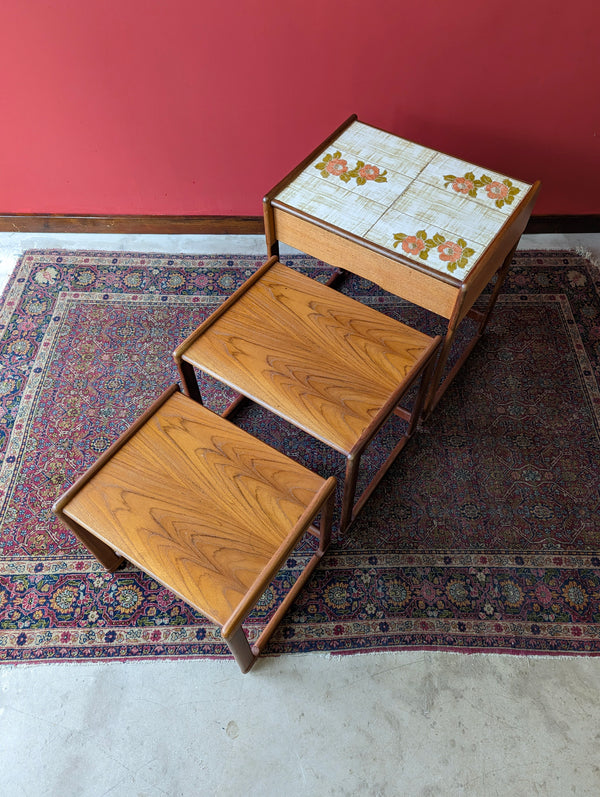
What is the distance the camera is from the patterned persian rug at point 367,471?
146cm

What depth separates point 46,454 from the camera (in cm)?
172

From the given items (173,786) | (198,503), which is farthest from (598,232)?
(173,786)

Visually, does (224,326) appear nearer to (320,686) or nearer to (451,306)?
(451,306)

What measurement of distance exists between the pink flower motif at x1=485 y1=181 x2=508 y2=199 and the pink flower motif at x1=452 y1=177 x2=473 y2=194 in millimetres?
49

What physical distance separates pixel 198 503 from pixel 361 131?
118 cm

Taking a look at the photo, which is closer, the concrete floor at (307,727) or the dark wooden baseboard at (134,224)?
the concrete floor at (307,727)

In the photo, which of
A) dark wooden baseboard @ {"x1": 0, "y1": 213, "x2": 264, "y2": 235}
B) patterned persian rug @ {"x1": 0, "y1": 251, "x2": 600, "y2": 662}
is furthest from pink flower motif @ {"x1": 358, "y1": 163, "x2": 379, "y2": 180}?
dark wooden baseboard @ {"x1": 0, "y1": 213, "x2": 264, "y2": 235}

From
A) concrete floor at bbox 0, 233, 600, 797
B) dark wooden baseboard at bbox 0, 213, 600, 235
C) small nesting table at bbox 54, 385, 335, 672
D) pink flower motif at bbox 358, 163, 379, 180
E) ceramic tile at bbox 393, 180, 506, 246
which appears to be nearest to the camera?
small nesting table at bbox 54, 385, 335, 672

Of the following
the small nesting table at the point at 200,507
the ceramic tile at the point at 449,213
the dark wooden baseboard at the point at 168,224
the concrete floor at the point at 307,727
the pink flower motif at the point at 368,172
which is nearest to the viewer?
the small nesting table at the point at 200,507

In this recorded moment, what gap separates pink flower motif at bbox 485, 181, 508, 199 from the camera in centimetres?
146

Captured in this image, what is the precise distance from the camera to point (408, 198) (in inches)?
57.4

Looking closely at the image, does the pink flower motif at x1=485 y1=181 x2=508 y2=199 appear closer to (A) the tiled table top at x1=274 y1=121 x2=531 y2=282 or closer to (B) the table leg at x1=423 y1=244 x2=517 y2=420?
(A) the tiled table top at x1=274 y1=121 x2=531 y2=282

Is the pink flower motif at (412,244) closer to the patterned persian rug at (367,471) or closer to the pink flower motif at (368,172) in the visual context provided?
the pink flower motif at (368,172)

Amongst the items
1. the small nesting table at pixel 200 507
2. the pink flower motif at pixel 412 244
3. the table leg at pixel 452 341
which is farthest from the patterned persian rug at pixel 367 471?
the pink flower motif at pixel 412 244
